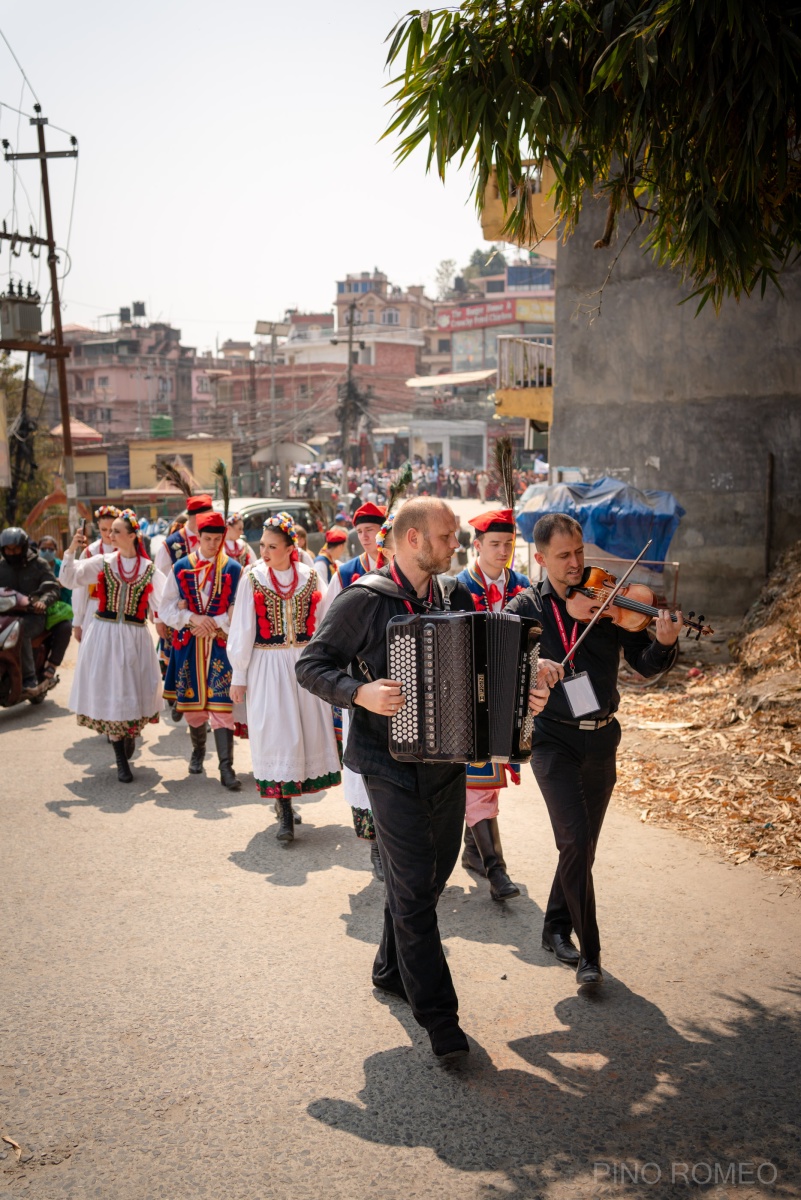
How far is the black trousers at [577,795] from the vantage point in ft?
16.5

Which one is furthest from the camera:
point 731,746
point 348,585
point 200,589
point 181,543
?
point 181,543

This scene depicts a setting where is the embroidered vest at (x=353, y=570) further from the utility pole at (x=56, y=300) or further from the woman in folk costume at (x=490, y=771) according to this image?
the utility pole at (x=56, y=300)

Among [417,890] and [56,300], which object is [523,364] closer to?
[56,300]

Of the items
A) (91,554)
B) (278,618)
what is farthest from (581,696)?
(91,554)

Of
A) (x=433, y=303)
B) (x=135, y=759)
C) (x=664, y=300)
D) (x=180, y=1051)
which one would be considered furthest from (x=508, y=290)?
(x=180, y=1051)

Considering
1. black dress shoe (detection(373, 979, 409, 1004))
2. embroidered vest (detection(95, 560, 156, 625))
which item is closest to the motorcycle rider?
embroidered vest (detection(95, 560, 156, 625))

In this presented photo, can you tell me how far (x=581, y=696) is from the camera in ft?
16.7

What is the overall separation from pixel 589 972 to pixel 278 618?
3.77 metres

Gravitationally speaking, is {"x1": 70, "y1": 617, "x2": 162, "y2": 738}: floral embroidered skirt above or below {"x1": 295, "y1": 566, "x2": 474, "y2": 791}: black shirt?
below

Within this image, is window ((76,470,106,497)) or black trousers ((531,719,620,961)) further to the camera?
window ((76,470,106,497))

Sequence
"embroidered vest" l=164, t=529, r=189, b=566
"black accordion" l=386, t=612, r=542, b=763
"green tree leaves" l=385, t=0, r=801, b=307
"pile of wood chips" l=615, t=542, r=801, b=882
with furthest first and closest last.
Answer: "embroidered vest" l=164, t=529, r=189, b=566 < "pile of wood chips" l=615, t=542, r=801, b=882 < "green tree leaves" l=385, t=0, r=801, b=307 < "black accordion" l=386, t=612, r=542, b=763

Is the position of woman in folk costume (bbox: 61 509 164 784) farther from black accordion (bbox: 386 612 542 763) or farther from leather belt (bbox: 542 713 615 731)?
black accordion (bbox: 386 612 542 763)

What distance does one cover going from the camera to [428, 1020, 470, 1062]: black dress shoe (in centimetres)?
432

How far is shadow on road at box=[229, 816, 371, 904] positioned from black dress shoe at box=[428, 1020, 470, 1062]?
2.08 metres
